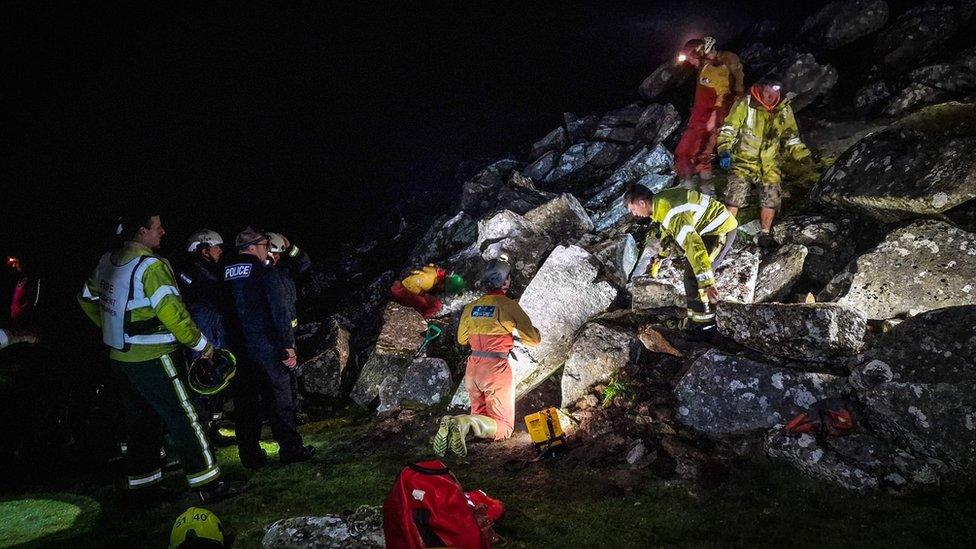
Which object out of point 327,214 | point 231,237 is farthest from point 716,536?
point 327,214

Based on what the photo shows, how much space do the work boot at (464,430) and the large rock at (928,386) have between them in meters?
3.01

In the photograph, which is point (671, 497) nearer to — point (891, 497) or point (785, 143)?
point (891, 497)

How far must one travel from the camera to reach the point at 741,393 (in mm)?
3871

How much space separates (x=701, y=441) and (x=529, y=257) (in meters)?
3.90

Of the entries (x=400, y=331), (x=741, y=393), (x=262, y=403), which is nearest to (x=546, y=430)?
(x=741, y=393)

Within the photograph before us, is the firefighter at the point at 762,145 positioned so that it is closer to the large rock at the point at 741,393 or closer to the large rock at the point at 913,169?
the large rock at the point at 913,169

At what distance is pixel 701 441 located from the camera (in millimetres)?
3861

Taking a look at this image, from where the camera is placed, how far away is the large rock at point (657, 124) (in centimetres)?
975

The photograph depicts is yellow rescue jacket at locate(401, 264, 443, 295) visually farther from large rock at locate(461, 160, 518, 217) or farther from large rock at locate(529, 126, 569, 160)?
large rock at locate(529, 126, 569, 160)

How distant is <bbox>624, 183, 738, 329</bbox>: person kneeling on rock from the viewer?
513 cm

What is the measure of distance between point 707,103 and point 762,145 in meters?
2.18

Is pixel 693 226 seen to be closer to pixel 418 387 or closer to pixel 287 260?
pixel 418 387

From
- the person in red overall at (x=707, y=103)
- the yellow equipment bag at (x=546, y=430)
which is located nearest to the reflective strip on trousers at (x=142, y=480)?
the yellow equipment bag at (x=546, y=430)

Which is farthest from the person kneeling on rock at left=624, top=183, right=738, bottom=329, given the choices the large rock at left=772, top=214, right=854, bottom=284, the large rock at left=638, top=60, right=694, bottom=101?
the large rock at left=638, top=60, right=694, bottom=101
